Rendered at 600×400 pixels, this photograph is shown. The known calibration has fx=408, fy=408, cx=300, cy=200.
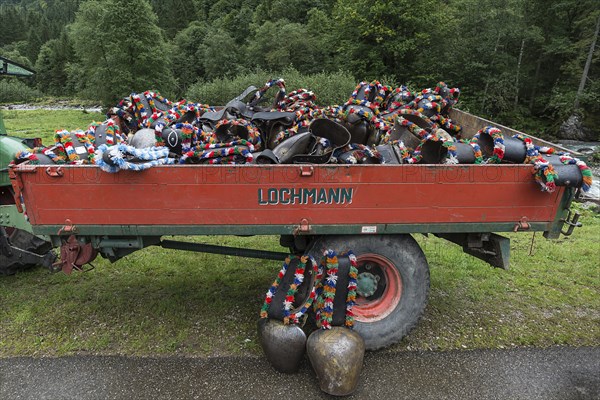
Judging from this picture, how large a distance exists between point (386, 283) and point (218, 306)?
1.69m

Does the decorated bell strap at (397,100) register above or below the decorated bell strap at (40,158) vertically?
above

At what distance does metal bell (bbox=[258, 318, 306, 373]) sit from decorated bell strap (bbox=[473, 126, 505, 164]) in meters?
2.05

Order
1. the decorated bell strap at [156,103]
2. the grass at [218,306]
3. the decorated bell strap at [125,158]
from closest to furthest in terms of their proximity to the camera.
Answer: the decorated bell strap at [125,158], the grass at [218,306], the decorated bell strap at [156,103]

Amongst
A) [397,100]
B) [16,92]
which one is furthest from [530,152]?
[16,92]

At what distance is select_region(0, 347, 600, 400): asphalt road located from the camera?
9.75 feet

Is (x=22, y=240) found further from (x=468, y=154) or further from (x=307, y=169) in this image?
(x=468, y=154)

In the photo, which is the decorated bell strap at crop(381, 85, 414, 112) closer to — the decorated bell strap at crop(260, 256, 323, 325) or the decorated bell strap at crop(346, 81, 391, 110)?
the decorated bell strap at crop(346, 81, 391, 110)

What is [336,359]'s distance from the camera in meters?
2.90

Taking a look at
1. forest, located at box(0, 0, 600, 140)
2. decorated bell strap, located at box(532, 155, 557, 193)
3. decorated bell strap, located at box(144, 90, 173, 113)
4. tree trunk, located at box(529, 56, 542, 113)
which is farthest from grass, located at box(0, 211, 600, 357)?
tree trunk, located at box(529, 56, 542, 113)

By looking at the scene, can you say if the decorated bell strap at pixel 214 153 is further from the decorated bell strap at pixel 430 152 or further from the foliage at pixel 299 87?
the foliage at pixel 299 87

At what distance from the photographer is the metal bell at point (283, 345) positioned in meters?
3.07

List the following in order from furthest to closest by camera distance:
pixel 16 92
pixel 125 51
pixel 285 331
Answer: pixel 16 92 → pixel 125 51 → pixel 285 331

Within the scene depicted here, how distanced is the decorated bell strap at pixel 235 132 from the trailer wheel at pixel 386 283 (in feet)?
3.86

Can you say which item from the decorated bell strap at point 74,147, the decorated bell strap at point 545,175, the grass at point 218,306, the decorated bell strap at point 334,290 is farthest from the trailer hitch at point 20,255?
the decorated bell strap at point 545,175
